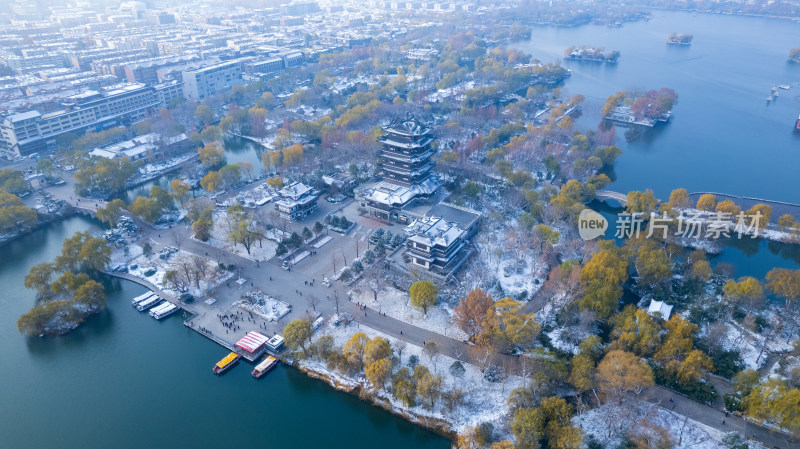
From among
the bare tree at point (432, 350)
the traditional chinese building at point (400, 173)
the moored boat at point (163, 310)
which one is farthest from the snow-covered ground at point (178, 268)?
the bare tree at point (432, 350)

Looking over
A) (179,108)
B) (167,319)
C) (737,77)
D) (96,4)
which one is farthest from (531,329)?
(96,4)

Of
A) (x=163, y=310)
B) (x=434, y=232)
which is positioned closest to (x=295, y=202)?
(x=163, y=310)

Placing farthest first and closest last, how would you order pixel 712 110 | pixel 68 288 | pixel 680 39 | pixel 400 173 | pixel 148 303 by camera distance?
pixel 680 39
pixel 712 110
pixel 400 173
pixel 148 303
pixel 68 288

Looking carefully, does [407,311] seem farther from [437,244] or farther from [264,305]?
[264,305]

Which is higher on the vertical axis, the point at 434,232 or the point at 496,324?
the point at 434,232

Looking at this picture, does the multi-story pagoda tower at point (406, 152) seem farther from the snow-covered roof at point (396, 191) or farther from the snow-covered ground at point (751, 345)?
the snow-covered ground at point (751, 345)

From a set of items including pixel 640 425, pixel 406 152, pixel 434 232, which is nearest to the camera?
pixel 640 425

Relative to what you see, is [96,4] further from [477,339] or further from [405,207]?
[477,339]
